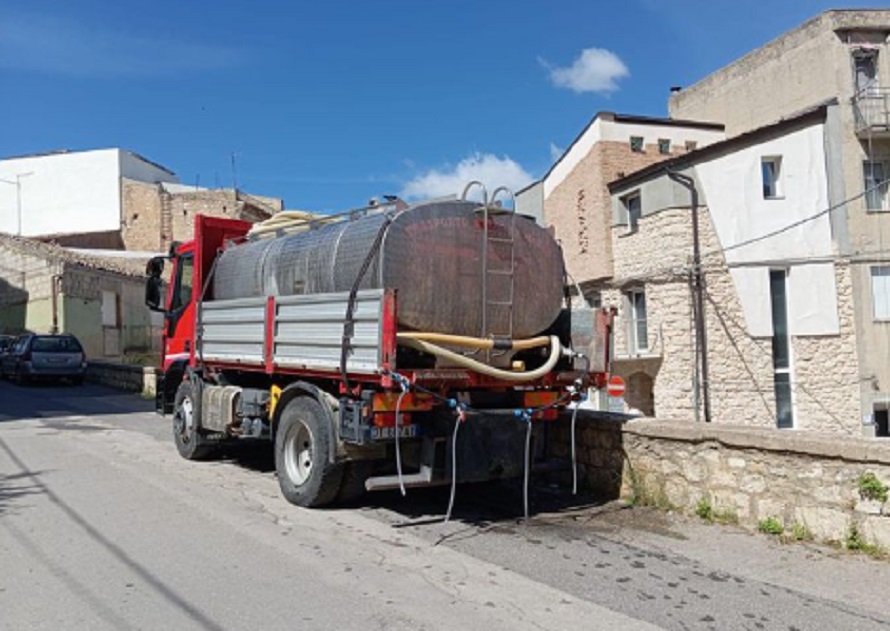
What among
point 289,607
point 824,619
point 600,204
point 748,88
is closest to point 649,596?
point 824,619

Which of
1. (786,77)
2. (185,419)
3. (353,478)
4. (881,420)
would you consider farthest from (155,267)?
(786,77)

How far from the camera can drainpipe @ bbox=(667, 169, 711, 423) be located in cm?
2016

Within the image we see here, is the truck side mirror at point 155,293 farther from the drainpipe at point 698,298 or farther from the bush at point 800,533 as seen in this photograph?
the drainpipe at point 698,298

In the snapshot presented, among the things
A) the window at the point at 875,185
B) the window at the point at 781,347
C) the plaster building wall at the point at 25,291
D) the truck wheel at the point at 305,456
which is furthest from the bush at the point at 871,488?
the plaster building wall at the point at 25,291

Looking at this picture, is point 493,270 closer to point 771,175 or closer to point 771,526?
point 771,526

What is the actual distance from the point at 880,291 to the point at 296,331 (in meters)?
18.6

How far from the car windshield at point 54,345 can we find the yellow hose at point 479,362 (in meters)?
21.2

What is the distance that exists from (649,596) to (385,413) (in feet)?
8.54

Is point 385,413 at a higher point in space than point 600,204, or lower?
lower

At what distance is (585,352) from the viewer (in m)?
7.69

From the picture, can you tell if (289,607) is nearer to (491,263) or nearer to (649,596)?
(649,596)

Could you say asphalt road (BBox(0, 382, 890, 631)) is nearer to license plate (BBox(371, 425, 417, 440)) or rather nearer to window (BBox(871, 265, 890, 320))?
license plate (BBox(371, 425, 417, 440))

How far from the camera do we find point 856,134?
2086 centimetres

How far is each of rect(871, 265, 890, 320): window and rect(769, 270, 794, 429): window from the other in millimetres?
A: 2338
